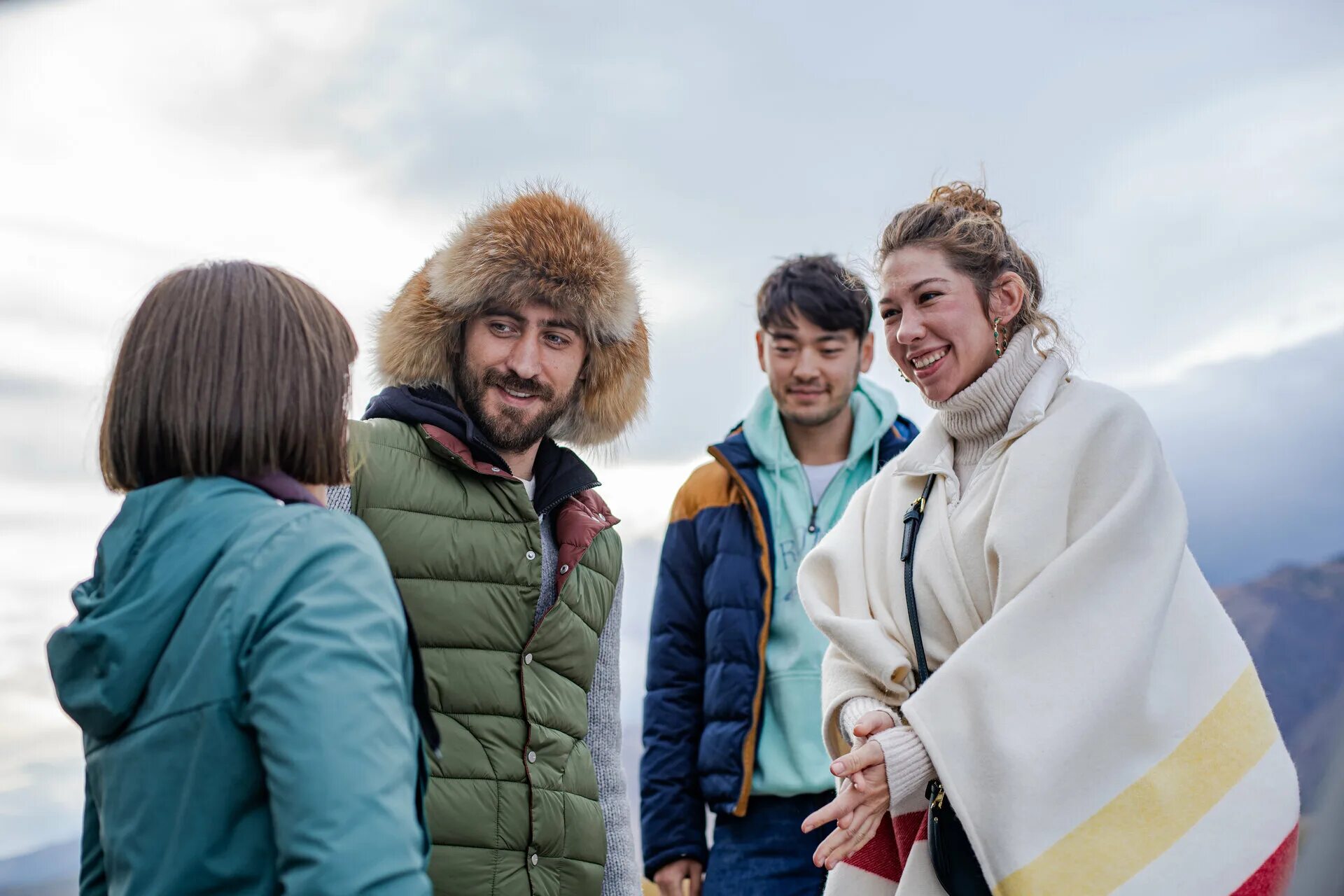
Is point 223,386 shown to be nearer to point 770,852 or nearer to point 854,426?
point 770,852

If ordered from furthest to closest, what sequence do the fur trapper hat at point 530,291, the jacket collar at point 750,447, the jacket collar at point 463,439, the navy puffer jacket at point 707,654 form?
the jacket collar at point 750,447, the navy puffer jacket at point 707,654, the fur trapper hat at point 530,291, the jacket collar at point 463,439

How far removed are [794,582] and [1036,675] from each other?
1142 millimetres

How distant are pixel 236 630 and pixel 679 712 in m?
2.02

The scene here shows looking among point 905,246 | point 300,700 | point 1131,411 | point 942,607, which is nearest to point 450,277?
point 905,246

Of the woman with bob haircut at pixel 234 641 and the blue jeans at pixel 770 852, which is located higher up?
the woman with bob haircut at pixel 234 641

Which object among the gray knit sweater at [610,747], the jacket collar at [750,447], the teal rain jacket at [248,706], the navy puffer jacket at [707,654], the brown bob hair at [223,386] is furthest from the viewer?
the jacket collar at [750,447]

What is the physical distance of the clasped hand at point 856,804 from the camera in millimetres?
1860

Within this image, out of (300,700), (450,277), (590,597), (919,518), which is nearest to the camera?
(300,700)

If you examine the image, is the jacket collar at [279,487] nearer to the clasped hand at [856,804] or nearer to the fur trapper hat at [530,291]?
the clasped hand at [856,804]

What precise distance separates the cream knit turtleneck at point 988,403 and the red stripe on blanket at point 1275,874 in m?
0.76

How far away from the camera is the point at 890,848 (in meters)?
2.06

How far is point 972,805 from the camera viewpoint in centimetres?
183

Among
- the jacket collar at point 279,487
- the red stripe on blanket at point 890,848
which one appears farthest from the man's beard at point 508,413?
the jacket collar at point 279,487

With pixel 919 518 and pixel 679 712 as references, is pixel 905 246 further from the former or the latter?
pixel 679 712
